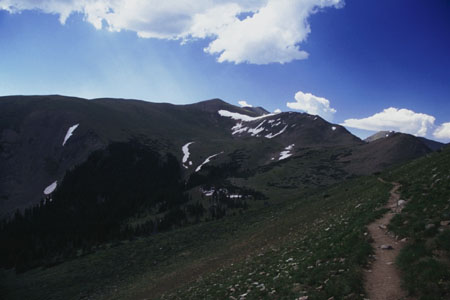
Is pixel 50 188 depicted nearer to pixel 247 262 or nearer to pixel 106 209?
pixel 106 209

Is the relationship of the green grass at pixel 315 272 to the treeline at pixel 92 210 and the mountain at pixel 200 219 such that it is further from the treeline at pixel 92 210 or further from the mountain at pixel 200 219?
the treeline at pixel 92 210

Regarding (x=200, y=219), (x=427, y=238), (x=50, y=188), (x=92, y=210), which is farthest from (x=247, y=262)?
(x=50, y=188)

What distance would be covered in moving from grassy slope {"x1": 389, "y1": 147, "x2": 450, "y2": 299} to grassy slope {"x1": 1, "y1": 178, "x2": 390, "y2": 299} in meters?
1.87

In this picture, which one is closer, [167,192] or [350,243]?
[350,243]

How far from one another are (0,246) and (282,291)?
142 metres

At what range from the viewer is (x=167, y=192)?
14812 cm

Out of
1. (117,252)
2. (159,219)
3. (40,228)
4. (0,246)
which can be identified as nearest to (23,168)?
(40,228)

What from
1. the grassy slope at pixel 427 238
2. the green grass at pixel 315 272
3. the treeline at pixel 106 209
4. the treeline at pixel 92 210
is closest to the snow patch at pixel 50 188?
the treeline at pixel 106 209

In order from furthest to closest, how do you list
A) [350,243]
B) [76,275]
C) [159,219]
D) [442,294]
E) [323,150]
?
[323,150]
[159,219]
[76,275]
[350,243]
[442,294]

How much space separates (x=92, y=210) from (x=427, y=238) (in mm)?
163156

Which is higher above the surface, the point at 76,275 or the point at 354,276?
the point at 354,276

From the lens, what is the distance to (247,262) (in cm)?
2338

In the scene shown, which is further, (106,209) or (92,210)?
(92,210)

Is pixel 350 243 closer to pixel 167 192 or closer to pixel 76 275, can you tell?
pixel 76 275
